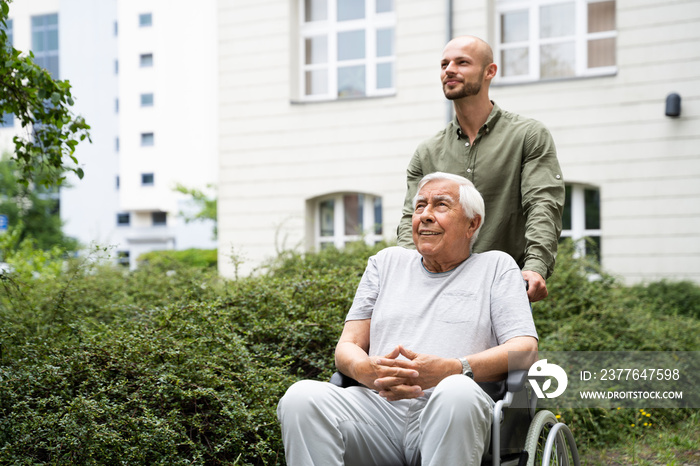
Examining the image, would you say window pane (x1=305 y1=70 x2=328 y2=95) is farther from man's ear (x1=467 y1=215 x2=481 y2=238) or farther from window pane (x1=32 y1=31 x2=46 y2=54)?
window pane (x1=32 y1=31 x2=46 y2=54)

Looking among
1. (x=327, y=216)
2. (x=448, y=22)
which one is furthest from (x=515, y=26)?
(x=327, y=216)

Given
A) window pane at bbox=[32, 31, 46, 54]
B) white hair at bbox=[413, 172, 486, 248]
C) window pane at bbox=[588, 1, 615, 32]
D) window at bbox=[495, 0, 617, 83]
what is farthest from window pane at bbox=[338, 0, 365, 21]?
window pane at bbox=[32, 31, 46, 54]

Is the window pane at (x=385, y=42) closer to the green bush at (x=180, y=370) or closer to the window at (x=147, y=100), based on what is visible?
the green bush at (x=180, y=370)

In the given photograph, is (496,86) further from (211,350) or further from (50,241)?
(50,241)

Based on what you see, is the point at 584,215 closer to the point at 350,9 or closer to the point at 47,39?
the point at 350,9

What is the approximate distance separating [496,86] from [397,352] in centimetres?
992

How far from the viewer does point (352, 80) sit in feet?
42.6

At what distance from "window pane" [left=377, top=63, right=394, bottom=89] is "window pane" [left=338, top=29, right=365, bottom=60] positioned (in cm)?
44

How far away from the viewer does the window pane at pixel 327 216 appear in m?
12.9

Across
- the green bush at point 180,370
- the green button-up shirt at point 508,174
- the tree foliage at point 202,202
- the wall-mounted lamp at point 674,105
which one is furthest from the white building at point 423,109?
the tree foliage at point 202,202

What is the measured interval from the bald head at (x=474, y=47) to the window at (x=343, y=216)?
9.28 m

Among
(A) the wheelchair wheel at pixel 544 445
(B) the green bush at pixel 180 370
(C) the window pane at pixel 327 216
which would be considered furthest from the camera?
(C) the window pane at pixel 327 216

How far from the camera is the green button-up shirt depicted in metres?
3.19

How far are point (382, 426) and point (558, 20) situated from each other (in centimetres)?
1049
